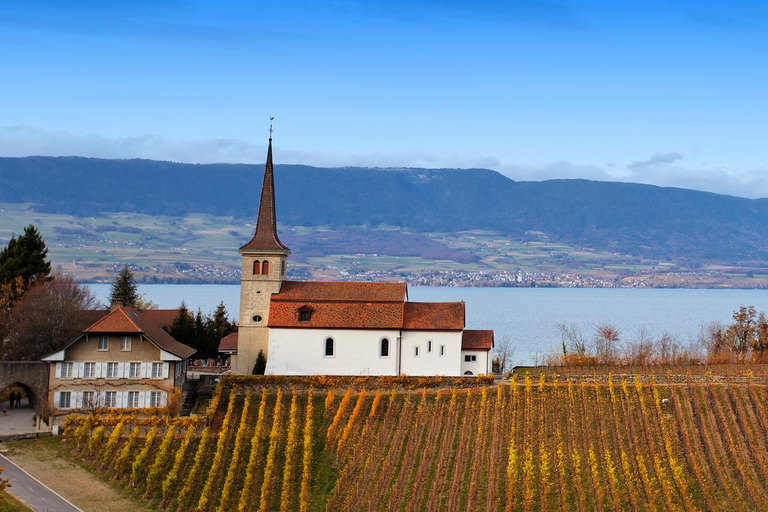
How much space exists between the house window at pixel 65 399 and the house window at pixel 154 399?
365cm

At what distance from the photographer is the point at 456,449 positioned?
44250mm

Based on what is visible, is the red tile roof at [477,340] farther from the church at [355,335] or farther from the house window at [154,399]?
the house window at [154,399]

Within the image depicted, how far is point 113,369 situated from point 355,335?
12.1 m

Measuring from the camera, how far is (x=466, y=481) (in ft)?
134

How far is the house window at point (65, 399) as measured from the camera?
51000mm

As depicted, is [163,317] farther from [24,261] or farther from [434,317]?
[434,317]

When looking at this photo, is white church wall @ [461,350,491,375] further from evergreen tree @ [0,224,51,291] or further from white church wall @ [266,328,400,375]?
evergreen tree @ [0,224,51,291]

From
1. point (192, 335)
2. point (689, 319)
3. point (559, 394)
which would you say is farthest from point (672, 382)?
point (689, 319)

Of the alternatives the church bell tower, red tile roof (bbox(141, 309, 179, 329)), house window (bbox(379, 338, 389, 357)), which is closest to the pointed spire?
the church bell tower

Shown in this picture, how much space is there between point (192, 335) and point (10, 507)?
95.7 feet

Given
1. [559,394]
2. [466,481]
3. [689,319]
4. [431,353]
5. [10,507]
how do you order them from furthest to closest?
[689,319] → [431,353] → [559,394] → [466,481] → [10,507]

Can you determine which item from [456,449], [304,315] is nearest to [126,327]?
[304,315]

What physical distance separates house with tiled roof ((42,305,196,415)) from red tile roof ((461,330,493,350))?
14.6 metres

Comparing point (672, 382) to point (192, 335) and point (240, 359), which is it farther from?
point (192, 335)
